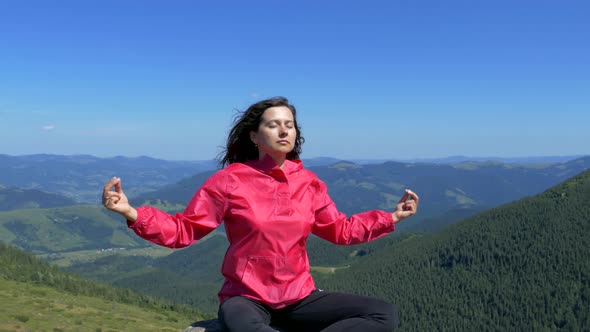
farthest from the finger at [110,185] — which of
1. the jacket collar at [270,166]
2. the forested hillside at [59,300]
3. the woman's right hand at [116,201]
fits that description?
the forested hillside at [59,300]

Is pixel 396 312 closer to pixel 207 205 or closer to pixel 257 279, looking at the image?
pixel 257 279

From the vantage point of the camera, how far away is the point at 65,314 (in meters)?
115

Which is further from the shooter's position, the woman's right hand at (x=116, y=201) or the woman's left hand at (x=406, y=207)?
the woman's left hand at (x=406, y=207)

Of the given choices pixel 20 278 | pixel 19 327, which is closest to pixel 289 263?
pixel 19 327

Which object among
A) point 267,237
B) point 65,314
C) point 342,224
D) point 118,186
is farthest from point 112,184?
point 65,314

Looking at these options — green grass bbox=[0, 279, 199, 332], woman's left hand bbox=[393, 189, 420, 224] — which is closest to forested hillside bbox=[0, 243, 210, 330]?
green grass bbox=[0, 279, 199, 332]

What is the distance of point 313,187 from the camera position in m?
11.3

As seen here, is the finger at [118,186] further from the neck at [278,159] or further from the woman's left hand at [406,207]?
the woman's left hand at [406,207]

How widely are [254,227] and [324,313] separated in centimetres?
229

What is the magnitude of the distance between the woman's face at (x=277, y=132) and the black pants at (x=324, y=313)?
317 cm

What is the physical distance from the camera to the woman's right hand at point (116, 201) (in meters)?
8.66

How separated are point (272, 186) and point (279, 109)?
5.68 feet

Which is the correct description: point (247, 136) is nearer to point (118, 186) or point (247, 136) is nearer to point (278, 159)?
point (278, 159)

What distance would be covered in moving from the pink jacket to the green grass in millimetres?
88985
